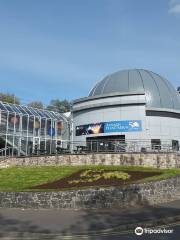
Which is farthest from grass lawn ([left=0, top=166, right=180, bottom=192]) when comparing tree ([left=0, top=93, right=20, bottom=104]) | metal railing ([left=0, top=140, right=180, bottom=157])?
tree ([left=0, top=93, right=20, bottom=104])

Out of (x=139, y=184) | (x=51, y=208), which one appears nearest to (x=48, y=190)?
(x=51, y=208)

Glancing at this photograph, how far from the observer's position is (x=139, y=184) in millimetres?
22938

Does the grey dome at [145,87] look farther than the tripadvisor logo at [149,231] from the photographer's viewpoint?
Yes

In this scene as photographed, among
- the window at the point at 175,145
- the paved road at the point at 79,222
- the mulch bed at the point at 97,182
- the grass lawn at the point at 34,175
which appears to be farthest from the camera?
the window at the point at 175,145

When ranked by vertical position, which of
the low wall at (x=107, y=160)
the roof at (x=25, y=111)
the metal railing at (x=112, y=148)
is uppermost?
the roof at (x=25, y=111)

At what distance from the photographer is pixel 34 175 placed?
3064 centimetres

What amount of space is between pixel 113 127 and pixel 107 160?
47.5 ft

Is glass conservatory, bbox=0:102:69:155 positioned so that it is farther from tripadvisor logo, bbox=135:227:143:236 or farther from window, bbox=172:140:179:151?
tripadvisor logo, bbox=135:227:143:236

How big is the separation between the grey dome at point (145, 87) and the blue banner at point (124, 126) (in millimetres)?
3332

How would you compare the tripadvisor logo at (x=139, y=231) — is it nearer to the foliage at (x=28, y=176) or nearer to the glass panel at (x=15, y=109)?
the foliage at (x=28, y=176)

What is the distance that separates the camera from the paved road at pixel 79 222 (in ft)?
48.3

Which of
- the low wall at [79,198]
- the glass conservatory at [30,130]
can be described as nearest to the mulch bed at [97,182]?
the low wall at [79,198]

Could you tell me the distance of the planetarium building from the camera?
159 feet

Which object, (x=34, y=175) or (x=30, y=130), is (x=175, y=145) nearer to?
(x=30, y=130)
